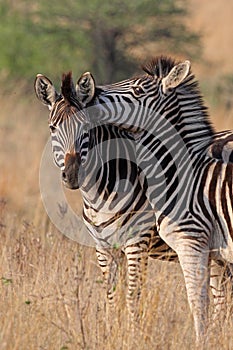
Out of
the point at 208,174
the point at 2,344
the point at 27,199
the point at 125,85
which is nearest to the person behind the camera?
the point at 2,344

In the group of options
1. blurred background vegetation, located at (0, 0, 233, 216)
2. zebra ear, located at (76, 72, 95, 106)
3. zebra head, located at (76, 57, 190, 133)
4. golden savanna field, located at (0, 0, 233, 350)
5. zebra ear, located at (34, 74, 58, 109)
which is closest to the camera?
golden savanna field, located at (0, 0, 233, 350)

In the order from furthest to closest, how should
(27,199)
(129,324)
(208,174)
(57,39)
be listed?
1. (57,39)
2. (27,199)
3. (208,174)
4. (129,324)

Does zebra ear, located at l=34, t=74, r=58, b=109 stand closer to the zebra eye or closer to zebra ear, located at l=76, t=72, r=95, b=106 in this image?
zebra ear, located at l=76, t=72, r=95, b=106

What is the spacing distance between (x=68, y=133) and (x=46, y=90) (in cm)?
44

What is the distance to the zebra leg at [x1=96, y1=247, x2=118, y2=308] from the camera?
6.04 meters

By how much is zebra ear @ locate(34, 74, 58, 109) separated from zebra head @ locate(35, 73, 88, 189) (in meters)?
0.03

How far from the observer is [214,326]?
5.52 meters

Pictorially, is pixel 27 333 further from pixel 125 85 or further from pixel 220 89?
pixel 220 89

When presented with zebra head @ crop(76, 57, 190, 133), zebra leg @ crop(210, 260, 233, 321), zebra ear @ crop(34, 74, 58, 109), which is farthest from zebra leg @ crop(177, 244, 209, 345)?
zebra ear @ crop(34, 74, 58, 109)

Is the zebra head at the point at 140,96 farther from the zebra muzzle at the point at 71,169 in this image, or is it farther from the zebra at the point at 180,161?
the zebra muzzle at the point at 71,169

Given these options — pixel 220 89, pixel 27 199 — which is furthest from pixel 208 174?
pixel 220 89

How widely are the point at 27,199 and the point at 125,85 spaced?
5450 millimetres

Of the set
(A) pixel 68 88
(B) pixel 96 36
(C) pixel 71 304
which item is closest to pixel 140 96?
(A) pixel 68 88

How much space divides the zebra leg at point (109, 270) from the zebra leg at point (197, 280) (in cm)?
51
